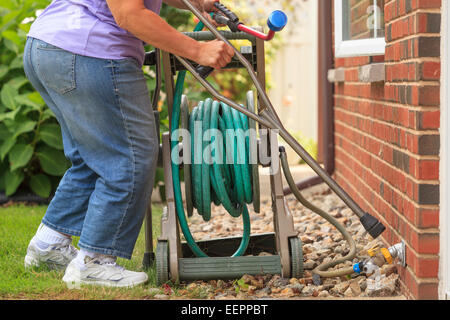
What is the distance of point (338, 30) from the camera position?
418cm

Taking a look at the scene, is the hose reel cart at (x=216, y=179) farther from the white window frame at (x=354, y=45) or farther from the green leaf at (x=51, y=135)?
the green leaf at (x=51, y=135)

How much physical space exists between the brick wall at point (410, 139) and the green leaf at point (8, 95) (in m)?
2.67

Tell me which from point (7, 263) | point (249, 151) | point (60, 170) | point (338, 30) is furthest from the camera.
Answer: point (60, 170)

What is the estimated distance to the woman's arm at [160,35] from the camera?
2.56m

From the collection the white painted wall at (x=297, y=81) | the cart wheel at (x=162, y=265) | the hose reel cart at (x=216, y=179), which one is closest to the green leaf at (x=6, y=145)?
the hose reel cart at (x=216, y=179)

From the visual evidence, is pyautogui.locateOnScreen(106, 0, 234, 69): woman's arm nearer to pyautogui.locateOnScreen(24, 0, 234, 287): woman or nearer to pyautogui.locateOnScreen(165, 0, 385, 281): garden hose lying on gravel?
pyautogui.locateOnScreen(24, 0, 234, 287): woman

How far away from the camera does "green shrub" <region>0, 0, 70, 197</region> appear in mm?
4906

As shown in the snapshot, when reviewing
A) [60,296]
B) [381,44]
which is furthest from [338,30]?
[60,296]

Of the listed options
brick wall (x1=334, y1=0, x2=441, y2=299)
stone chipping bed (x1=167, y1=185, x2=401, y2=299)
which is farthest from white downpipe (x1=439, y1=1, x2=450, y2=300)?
stone chipping bed (x1=167, y1=185, x2=401, y2=299)

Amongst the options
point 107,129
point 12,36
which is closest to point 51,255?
point 107,129

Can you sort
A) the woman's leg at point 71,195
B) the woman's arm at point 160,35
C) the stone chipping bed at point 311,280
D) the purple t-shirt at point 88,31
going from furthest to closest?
the woman's leg at point 71,195 < the stone chipping bed at point 311,280 < the purple t-shirt at point 88,31 < the woman's arm at point 160,35

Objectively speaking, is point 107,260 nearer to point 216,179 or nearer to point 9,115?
point 216,179

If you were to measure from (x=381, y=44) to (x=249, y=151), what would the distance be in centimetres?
99
